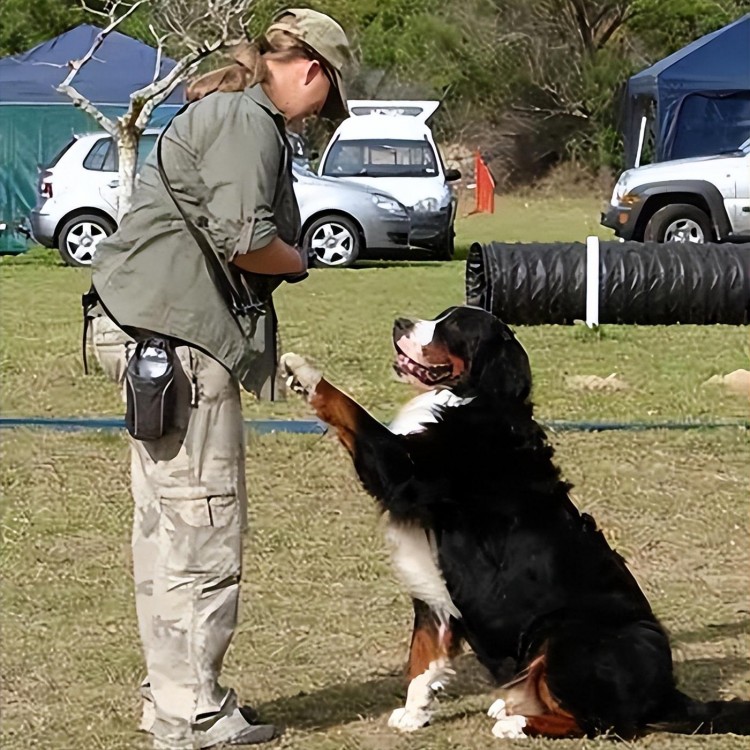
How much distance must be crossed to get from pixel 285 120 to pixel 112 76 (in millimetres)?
18114

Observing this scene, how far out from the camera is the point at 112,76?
20500mm

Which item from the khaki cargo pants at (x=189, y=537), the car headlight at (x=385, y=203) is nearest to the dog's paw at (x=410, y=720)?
the khaki cargo pants at (x=189, y=537)

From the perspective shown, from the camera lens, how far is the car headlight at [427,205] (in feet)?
59.2

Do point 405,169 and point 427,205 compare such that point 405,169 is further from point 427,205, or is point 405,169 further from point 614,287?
point 614,287

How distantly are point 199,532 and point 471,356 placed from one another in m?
0.91

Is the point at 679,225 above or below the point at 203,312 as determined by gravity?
below

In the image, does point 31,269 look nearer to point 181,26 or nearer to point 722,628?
point 181,26

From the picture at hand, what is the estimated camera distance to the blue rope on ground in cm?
752

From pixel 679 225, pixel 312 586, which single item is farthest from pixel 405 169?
pixel 312 586

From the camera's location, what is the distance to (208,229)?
3.13 metres

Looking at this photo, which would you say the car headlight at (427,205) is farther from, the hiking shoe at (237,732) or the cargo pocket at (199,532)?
the cargo pocket at (199,532)

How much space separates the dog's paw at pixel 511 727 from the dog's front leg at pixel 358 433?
0.72 metres

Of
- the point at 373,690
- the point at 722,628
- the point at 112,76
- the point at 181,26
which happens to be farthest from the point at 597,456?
the point at 181,26

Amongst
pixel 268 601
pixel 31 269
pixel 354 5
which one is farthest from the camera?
pixel 354 5
